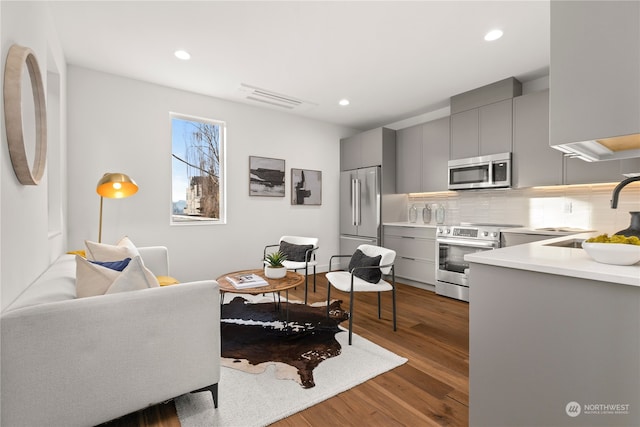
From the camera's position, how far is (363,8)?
90.7 inches

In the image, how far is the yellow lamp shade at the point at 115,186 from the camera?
2.88 metres

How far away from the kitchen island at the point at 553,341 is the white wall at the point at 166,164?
354cm

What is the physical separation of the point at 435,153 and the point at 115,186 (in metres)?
4.08

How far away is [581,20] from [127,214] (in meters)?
4.20

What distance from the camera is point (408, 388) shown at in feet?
6.27

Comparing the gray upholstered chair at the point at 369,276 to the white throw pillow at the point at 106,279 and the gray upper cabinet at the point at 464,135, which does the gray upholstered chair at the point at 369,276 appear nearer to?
the white throw pillow at the point at 106,279

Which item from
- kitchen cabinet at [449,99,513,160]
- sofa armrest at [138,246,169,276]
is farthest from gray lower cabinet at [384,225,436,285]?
sofa armrest at [138,246,169,276]

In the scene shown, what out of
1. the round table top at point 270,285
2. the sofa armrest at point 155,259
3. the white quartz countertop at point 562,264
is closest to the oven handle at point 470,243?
the white quartz countertop at point 562,264

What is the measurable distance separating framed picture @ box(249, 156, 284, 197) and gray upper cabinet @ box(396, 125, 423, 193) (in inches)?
77.2

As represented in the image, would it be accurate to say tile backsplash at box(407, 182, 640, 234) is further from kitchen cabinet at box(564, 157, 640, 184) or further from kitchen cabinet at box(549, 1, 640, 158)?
kitchen cabinet at box(549, 1, 640, 158)

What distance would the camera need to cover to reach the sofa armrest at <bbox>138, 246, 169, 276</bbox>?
116 inches


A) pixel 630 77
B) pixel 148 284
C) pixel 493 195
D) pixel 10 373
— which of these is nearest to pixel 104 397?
pixel 10 373

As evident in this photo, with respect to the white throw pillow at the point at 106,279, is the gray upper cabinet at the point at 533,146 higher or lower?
higher

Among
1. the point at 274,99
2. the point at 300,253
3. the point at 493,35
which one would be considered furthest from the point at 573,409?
the point at 274,99
